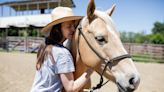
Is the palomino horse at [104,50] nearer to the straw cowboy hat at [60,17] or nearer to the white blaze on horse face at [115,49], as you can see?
the white blaze on horse face at [115,49]

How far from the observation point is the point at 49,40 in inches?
90.8

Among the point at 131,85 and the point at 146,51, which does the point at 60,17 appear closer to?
the point at 131,85

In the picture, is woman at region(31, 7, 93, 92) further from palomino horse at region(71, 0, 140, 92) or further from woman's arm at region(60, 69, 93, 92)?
palomino horse at region(71, 0, 140, 92)

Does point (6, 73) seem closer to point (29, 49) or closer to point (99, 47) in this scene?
point (99, 47)

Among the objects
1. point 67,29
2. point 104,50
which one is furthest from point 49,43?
point 104,50

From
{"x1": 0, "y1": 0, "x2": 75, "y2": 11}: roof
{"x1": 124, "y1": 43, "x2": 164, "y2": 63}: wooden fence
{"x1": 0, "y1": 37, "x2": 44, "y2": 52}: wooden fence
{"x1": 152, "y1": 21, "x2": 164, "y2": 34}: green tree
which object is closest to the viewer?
{"x1": 124, "y1": 43, "x2": 164, "y2": 63}: wooden fence

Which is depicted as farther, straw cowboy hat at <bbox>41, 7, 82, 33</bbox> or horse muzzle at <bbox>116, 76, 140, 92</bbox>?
straw cowboy hat at <bbox>41, 7, 82, 33</bbox>

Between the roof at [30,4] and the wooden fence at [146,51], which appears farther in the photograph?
the roof at [30,4]

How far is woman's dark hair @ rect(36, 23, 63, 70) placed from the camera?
87.8 inches

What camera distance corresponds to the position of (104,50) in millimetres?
2072

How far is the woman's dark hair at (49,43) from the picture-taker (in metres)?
2.23

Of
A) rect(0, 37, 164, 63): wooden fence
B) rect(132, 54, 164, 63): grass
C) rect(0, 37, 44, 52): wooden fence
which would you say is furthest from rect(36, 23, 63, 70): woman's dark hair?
rect(0, 37, 44, 52): wooden fence

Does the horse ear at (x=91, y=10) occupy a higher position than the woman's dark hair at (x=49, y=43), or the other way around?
the horse ear at (x=91, y=10)

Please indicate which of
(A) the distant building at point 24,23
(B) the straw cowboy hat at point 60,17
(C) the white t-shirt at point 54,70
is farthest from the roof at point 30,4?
(C) the white t-shirt at point 54,70
